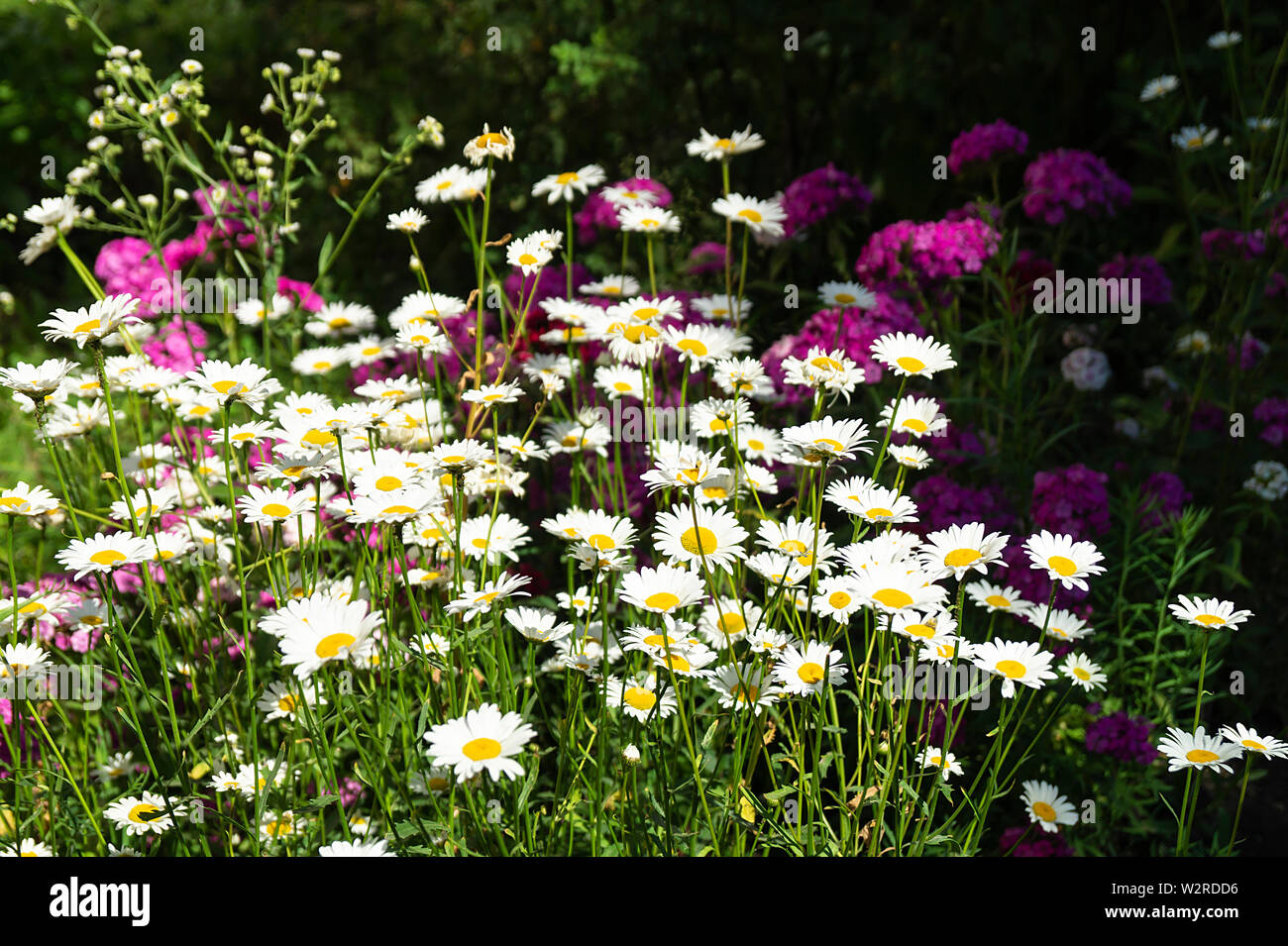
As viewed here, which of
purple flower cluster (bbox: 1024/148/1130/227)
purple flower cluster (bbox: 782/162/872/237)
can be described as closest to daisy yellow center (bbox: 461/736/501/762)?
purple flower cluster (bbox: 782/162/872/237)

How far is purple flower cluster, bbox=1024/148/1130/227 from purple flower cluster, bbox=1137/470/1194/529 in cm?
90

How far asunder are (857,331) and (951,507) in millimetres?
538

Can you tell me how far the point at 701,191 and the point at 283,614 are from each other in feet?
10.3

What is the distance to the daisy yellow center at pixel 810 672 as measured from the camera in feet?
5.47

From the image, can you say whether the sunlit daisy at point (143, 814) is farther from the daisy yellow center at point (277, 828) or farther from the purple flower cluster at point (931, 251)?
the purple flower cluster at point (931, 251)

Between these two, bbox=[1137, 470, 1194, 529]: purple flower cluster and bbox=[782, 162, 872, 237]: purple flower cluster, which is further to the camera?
bbox=[782, 162, 872, 237]: purple flower cluster

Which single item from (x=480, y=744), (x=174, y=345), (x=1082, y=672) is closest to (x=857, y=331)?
(x=1082, y=672)

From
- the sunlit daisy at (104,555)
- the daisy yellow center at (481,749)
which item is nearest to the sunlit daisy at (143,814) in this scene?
the sunlit daisy at (104,555)

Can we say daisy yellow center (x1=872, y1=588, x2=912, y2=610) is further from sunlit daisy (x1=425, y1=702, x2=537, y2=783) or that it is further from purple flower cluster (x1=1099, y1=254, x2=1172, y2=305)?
purple flower cluster (x1=1099, y1=254, x2=1172, y2=305)

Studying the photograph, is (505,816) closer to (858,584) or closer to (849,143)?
(858,584)

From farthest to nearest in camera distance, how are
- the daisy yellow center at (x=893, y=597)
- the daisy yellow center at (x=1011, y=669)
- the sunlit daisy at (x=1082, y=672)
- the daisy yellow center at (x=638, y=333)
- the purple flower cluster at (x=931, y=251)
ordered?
the purple flower cluster at (x=931, y=251)
the daisy yellow center at (x=638, y=333)
the sunlit daisy at (x=1082, y=672)
the daisy yellow center at (x=1011, y=669)
the daisy yellow center at (x=893, y=597)

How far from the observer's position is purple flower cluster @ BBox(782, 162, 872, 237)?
3.21 metres

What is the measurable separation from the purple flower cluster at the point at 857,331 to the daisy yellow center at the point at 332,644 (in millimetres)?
1517

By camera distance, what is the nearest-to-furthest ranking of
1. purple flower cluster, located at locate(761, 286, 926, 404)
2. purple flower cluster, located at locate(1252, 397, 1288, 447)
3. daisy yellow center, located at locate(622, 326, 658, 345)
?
daisy yellow center, located at locate(622, 326, 658, 345)
purple flower cluster, located at locate(761, 286, 926, 404)
purple flower cluster, located at locate(1252, 397, 1288, 447)
